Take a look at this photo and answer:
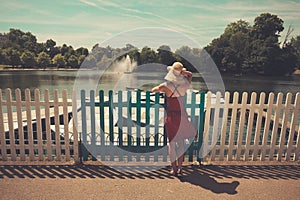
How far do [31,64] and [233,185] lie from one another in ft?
392

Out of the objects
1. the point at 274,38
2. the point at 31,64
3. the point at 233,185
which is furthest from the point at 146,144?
the point at 31,64

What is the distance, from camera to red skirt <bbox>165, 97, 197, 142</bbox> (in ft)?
14.0

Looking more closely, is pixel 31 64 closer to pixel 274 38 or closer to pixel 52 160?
pixel 274 38

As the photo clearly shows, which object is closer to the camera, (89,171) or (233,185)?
(233,185)

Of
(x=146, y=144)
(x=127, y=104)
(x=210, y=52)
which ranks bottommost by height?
(x=146, y=144)

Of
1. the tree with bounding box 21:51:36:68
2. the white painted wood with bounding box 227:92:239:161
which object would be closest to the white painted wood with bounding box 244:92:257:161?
the white painted wood with bounding box 227:92:239:161

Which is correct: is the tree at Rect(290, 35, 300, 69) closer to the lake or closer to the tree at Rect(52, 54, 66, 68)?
the lake

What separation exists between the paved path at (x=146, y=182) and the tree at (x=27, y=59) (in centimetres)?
11401

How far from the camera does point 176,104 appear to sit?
14.0 feet

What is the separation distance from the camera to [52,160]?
16.1 feet

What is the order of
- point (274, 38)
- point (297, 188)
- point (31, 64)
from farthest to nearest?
point (31, 64)
point (274, 38)
point (297, 188)

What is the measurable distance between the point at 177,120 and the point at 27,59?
115809 mm

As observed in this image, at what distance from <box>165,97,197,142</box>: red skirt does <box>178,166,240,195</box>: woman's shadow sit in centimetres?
79

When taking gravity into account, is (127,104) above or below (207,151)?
above
